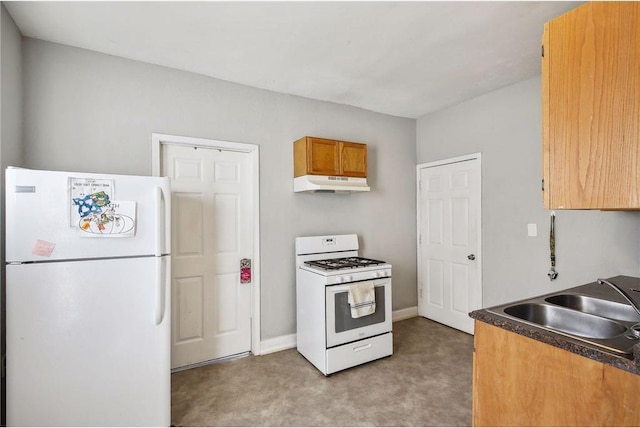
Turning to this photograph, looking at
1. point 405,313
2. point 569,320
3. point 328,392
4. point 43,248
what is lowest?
point 328,392

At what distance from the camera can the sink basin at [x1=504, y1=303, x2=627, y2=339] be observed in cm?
140

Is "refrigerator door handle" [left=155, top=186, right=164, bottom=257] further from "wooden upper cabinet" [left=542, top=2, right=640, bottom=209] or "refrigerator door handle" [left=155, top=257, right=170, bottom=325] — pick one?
"wooden upper cabinet" [left=542, top=2, right=640, bottom=209]

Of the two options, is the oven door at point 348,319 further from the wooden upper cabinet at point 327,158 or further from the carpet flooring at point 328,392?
the wooden upper cabinet at point 327,158

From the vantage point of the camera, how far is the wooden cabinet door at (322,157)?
305 centimetres

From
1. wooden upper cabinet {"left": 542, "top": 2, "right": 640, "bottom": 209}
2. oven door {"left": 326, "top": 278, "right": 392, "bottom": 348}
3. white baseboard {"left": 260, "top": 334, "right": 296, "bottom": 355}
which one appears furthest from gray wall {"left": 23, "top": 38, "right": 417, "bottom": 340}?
wooden upper cabinet {"left": 542, "top": 2, "right": 640, "bottom": 209}

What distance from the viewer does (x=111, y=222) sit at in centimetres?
183

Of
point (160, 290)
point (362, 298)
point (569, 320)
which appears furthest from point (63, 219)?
point (569, 320)

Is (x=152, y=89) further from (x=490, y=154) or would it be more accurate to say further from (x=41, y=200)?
(x=490, y=154)

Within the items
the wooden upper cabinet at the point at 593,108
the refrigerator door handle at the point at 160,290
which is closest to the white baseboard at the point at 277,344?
the refrigerator door handle at the point at 160,290

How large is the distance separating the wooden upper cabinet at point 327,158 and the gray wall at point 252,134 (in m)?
0.18

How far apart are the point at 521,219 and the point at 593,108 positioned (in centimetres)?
229

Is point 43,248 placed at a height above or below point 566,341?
above

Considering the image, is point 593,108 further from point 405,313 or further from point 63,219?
point 405,313

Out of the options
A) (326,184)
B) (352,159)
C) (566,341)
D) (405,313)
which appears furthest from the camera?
(405,313)
